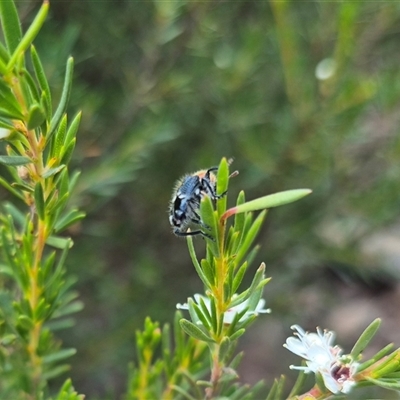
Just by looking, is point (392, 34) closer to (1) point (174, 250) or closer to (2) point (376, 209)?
(2) point (376, 209)

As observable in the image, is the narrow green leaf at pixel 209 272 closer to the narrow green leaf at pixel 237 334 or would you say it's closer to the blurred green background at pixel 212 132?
the narrow green leaf at pixel 237 334

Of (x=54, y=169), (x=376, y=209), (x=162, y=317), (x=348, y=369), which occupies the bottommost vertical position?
(x=348, y=369)

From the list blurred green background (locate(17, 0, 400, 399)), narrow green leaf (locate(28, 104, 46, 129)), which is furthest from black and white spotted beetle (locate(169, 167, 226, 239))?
blurred green background (locate(17, 0, 400, 399))

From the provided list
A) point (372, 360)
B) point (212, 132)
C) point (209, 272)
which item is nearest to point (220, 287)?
point (209, 272)

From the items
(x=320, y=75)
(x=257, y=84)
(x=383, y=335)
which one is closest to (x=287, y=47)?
(x=320, y=75)

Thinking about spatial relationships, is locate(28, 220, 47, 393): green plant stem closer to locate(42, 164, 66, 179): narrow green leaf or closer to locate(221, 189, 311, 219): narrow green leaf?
locate(42, 164, 66, 179): narrow green leaf

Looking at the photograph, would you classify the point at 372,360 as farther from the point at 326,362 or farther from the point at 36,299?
the point at 36,299

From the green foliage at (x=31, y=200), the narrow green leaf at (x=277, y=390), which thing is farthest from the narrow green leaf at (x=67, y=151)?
the narrow green leaf at (x=277, y=390)
